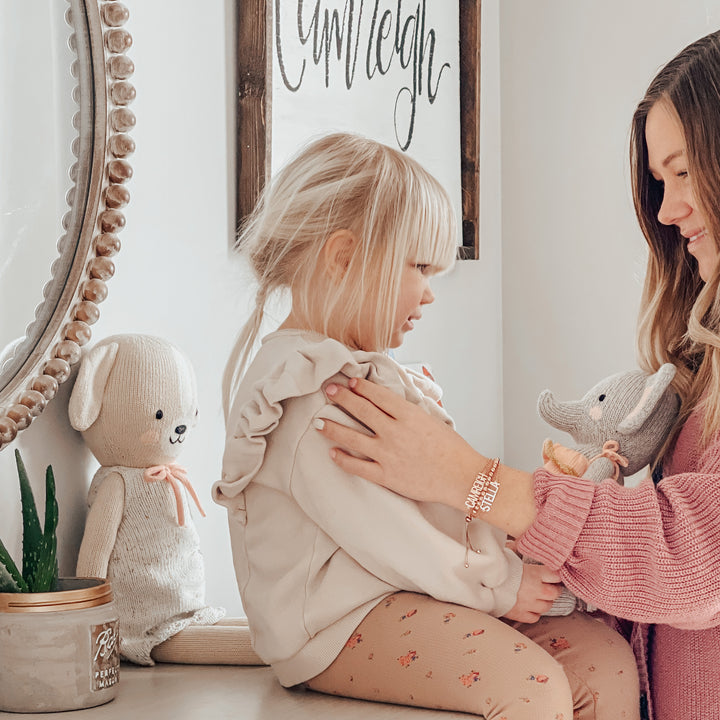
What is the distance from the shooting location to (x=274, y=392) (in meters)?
1.03

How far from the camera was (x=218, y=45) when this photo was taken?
4.79 ft

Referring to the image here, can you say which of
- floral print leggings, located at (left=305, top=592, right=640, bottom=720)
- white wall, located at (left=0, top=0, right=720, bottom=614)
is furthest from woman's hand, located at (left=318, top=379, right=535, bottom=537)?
white wall, located at (left=0, top=0, right=720, bottom=614)

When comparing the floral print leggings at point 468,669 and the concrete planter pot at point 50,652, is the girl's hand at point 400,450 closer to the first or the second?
the floral print leggings at point 468,669

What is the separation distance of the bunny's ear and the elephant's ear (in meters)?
0.64

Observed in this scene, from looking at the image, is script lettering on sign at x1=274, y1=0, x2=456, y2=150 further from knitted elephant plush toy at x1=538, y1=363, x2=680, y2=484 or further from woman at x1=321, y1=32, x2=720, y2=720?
knitted elephant plush toy at x1=538, y1=363, x2=680, y2=484

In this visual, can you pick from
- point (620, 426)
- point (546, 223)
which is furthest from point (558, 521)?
point (546, 223)

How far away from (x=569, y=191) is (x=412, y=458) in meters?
1.36

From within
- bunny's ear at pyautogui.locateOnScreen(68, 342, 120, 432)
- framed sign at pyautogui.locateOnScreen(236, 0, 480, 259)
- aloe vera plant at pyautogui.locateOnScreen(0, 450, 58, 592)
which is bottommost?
aloe vera plant at pyautogui.locateOnScreen(0, 450, 58, 592)

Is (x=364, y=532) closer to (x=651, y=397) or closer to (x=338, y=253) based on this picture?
(x=338, y=253)

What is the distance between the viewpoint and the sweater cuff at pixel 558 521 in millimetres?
1009

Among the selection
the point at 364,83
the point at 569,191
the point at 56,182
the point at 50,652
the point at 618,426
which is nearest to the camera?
the point at 50,652

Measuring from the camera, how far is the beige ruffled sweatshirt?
102 centimetres

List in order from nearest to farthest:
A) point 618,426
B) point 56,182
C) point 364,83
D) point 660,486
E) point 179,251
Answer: point 660,486
point 56,182
point 618,426
point 179,251
point 364,83

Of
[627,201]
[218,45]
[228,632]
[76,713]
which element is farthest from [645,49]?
[76,713]
